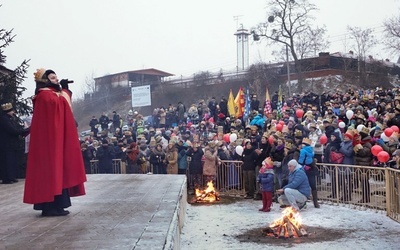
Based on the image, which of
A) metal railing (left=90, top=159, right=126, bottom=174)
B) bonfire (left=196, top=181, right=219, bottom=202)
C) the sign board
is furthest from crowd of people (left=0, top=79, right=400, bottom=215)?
the sign board

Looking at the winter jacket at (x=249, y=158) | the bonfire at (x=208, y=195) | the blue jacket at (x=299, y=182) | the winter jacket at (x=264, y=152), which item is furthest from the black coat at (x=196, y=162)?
the blue jacket at (x=299, y=182)

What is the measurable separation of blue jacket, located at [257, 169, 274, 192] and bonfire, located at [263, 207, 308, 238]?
2.66 m

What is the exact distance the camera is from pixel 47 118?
679 cm

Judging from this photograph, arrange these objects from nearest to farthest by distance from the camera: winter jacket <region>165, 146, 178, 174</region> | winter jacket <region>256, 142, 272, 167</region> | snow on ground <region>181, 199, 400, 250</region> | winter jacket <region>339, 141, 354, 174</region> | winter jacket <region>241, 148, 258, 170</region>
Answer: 1. snow on ground <region>181, 199, 400, 250</region>
2. winter jacket <region>339, 141, 354, 174</region>
3. winter jacket <region>256, 142, 272, 167</region>
4. winter jacket <region>241, 148, 258, 170</region>
5. winter jacket <region>165, 146, 178, 174</region>

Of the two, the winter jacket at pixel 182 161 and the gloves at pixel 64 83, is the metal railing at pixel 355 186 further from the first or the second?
the gloves at pixel 64 83

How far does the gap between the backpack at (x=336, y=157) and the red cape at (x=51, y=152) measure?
8491mm

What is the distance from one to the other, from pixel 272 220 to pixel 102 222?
6027mm

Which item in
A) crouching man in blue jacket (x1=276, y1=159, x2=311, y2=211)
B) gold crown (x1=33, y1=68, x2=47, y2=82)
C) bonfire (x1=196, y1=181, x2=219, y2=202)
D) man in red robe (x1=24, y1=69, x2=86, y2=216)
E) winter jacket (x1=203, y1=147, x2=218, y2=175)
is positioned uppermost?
gold crown (x1=33, y1=68, x2=47, y2=82)

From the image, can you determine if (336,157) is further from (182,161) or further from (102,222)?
(102,222)

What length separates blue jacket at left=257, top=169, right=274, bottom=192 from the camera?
1300 centimetres

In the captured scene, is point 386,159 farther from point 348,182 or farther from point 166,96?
point 166,96

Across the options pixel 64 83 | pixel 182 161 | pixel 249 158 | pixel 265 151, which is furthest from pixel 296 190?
pixel 64 83

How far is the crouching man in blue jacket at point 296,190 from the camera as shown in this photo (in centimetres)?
1173

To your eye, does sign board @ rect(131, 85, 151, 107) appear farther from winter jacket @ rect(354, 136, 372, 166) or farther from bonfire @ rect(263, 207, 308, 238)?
bonfire @ rect(263, 207, 308, 238)
